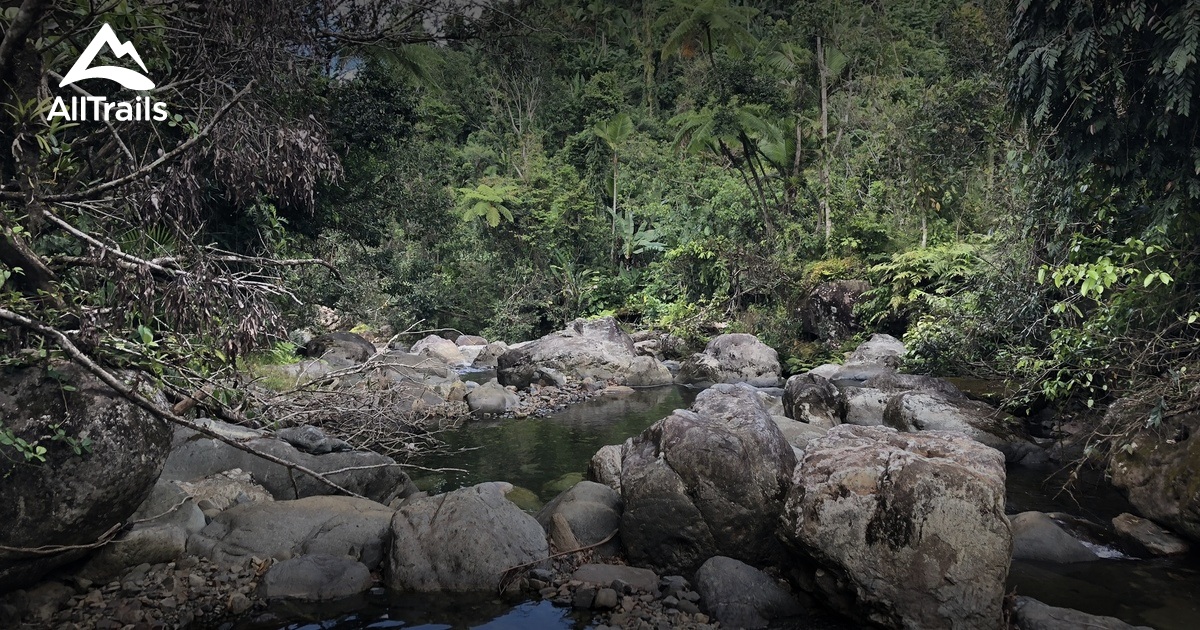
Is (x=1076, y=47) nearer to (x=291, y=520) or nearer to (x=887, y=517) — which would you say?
(x=887, y=517)

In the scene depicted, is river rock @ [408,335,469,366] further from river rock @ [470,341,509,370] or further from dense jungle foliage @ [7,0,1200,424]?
dense jungle foliage @ [7,0,1200,424]

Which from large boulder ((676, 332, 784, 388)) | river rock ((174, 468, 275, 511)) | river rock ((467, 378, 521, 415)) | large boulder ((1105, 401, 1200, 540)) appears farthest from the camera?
large boulder ((676, 332, 784, 388))

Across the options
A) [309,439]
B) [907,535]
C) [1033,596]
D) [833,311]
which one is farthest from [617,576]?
[833,311]

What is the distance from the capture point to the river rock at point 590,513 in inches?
236

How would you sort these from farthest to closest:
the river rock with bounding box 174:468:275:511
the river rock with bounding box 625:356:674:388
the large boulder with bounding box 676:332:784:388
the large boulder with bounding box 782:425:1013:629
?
1. the river rock with bounding box 625:356:674:388
2. the large boulder with bounding box 676:332:784:388
3. the river rock with bounding box 174:468:275:511
4. the large boulder with bounding box 782:425:1013:629

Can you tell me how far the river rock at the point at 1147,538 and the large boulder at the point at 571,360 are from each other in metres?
10.2

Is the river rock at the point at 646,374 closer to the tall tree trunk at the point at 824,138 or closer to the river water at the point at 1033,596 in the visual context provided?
the tall tree trunk at the point at 824,138

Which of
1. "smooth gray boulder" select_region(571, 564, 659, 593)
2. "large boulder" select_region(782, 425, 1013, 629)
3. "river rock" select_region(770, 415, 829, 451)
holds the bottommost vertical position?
"smooth gray boulder" select_region(571, 564, 659, 593)

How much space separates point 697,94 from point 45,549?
717 inches

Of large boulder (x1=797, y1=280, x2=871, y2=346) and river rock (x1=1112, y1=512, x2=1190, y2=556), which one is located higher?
large boulder (x1=797, y1=280, x2=871, y2=346)

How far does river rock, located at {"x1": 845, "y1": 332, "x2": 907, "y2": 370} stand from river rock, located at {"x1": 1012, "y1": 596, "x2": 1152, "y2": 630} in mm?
9328

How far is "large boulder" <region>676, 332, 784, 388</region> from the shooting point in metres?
15.2

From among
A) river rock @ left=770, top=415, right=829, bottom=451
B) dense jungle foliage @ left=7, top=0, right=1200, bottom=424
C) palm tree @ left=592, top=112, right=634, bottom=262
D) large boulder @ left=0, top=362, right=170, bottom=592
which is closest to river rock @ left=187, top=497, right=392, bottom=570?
large boulder @ left=0, top=362, right=170, bottom=592

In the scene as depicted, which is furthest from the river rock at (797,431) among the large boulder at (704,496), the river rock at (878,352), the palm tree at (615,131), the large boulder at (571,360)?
the palm tree at (615,131)
